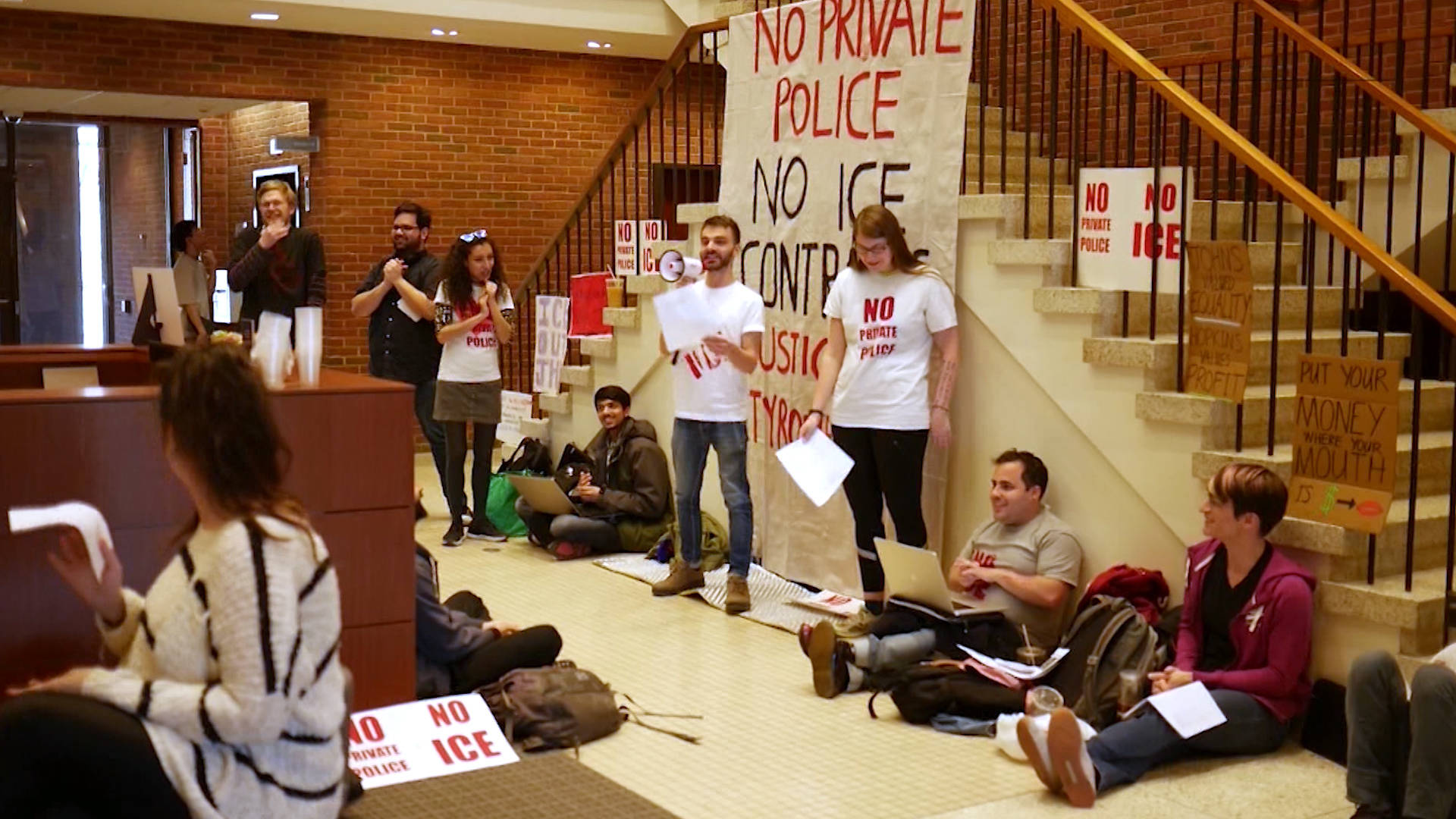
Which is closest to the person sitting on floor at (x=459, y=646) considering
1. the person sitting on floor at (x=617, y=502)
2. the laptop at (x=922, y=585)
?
the laptop at (x=922, y=585)

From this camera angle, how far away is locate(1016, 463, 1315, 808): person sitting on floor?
413 cm

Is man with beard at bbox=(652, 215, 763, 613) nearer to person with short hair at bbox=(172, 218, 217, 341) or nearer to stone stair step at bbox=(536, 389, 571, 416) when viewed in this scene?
stone stair step at bbox=(536, 389, 571, 416)

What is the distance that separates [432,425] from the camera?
766cm

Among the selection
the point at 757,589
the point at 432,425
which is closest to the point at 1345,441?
the point at 757,589

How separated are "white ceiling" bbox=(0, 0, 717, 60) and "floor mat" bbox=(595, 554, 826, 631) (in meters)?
3.82

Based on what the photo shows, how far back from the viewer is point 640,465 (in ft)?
23.7

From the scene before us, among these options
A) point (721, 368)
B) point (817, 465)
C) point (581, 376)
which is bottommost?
point (817, 465)

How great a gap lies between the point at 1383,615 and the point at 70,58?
8.56 m

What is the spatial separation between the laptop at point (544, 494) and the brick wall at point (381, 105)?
158 inches

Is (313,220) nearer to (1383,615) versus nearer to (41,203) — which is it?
(41,203)

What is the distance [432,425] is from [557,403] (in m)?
0.82

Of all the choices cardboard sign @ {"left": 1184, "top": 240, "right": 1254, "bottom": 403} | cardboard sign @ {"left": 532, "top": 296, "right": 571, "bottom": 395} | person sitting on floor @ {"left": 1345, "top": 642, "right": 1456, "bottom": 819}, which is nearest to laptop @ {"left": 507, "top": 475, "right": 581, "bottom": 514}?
cardboard sign @ {"left": 532, "top": 296, "right": 571, "bottom": 395}

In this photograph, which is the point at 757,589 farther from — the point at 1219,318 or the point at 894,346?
the point at 1219,318

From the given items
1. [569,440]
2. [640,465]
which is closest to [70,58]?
[569,440]
